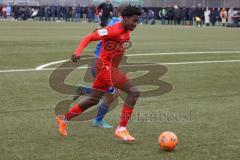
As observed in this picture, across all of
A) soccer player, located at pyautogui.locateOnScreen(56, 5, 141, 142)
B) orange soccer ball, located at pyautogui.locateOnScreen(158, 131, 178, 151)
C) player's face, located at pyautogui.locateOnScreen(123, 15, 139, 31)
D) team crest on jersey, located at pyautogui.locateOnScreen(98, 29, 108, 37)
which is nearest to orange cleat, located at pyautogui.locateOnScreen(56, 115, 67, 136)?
soccer player, located at pyautogui.locateOnScreen(56, 5, 141, 142)

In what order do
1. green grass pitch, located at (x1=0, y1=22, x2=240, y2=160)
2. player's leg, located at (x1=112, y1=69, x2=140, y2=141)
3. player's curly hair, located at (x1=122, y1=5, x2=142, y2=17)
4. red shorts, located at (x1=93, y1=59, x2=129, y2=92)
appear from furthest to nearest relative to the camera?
red shorts, located at (x1=93, y1=59, x2=129, y2=92) → player's leg, located at (x1=112, y1=69, x2=140, y2=141) → player's curly hair, located at (x1=122, y1=5, x2=142, y2=17) → green grass pitch, located at (x1=0, y1=22, x2=240, y2=160)

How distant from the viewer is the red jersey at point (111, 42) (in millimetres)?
7820

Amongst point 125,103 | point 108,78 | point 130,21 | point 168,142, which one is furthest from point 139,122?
point 130,21

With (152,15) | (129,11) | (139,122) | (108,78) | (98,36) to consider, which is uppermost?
(129,11)

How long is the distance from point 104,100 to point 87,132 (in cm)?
65

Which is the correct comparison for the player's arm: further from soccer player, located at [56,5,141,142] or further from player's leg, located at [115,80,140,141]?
player's leg, located at [115,80,140,141]

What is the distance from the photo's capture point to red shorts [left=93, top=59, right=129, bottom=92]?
26.7 feet

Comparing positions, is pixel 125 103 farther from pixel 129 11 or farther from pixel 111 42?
pixel 129 11

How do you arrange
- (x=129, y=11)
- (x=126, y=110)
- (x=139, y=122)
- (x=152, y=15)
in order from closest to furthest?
(x=129, y=11)
(x=126, y=110)
(x=139, y=122)
(x=152, y=15)

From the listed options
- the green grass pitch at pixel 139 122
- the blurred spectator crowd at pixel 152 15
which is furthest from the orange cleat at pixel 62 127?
the blurred spectator crowd at pixel 152 15

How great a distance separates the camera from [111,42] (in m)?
8.04

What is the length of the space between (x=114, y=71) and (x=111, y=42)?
0.44 metres

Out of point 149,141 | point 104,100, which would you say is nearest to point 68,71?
point 104,100

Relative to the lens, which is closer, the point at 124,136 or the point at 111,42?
the point at 124,136
